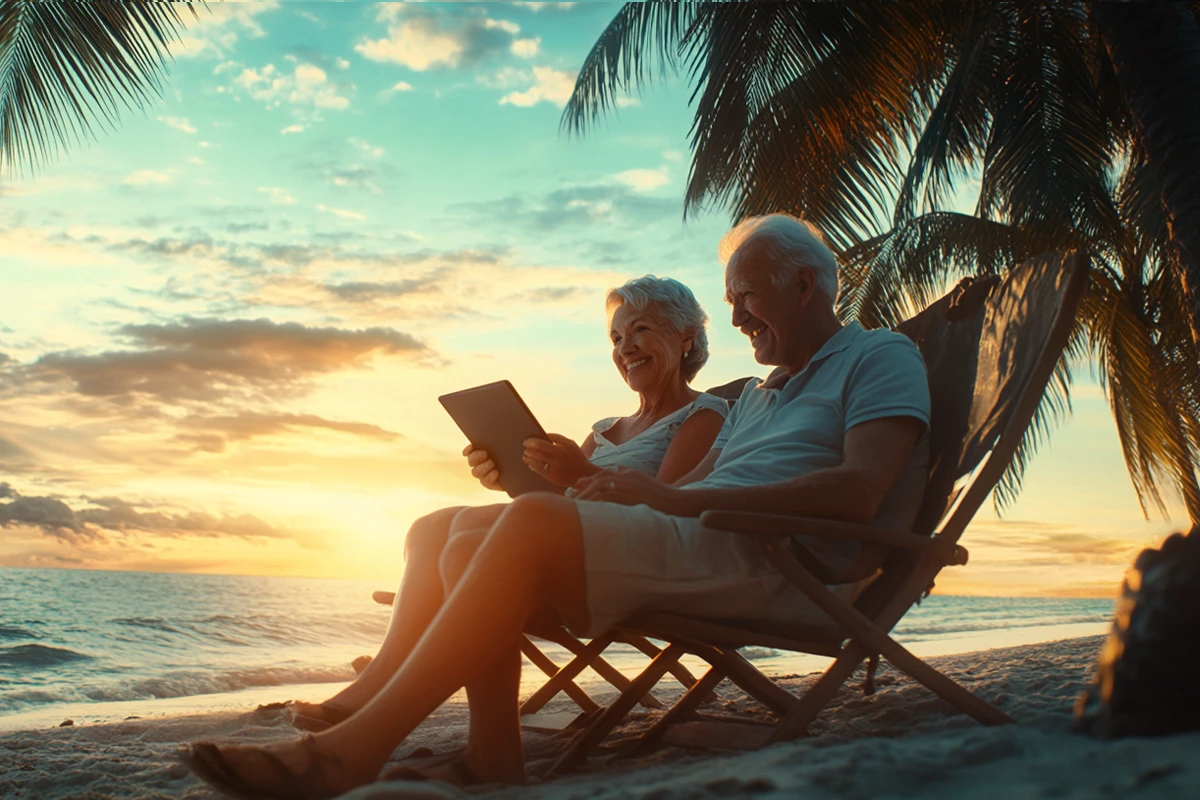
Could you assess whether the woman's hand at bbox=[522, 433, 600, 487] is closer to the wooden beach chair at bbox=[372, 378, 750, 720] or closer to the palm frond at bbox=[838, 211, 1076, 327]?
the wooden beach chair at bbox=[372, 378, 750, 720]

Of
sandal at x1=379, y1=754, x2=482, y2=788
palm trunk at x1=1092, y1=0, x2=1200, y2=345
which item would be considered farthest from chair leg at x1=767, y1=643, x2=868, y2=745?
palm trunk at x1=1092, y1=0, x2=1200, y2=345

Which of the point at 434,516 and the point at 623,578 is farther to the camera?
the point at 434,516

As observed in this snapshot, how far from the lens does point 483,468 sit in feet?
10.1

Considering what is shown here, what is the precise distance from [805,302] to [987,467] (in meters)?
0.69

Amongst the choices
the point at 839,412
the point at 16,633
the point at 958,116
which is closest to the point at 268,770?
the point at 839,412

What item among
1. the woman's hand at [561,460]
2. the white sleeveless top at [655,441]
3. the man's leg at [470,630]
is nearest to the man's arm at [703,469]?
the white sleeveless top at [655,441]

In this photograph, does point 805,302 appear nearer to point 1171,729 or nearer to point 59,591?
point 1171,729

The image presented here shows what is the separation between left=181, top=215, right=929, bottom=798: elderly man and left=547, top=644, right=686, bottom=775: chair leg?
0.37m

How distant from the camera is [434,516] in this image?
2.63 metres

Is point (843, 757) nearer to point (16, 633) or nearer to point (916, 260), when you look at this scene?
point (916, 260)

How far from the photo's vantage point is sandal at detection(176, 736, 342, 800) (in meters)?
1.65

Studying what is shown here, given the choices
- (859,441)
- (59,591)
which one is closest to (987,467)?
(859,441)

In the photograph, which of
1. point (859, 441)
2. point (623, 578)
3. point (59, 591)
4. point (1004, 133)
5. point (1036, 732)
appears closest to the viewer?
point (1036, 732)

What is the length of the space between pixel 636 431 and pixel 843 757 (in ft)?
6.76
